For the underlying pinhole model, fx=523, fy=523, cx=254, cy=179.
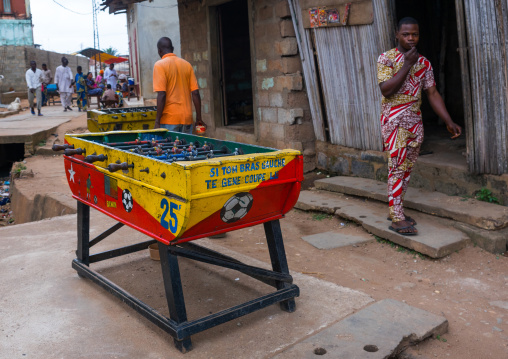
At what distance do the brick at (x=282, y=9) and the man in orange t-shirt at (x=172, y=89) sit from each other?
1.64 meters

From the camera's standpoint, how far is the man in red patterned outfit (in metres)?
4.27

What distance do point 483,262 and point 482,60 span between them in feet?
5.84

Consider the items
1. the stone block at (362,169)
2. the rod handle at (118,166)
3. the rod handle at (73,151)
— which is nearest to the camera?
the rod handle at (118,166)

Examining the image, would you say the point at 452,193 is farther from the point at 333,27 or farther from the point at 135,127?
the point at 135,127

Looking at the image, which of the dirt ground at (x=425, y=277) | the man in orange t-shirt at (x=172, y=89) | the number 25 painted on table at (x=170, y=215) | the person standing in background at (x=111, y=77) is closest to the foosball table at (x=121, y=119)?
the man in orange t-shirt at (x=172, y=89)

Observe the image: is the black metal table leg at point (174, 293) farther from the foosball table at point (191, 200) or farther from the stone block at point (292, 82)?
the stone block at point (292, 82)

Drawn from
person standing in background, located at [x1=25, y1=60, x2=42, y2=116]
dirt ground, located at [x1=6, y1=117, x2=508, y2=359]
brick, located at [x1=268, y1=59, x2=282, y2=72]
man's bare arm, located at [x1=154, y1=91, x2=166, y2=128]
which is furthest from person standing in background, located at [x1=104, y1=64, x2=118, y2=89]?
dirt ground, located at [x1=6, y1=117, x2=508, y2=359]

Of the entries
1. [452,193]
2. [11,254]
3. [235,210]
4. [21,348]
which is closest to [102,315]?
[21,348]

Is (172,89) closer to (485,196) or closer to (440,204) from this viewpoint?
(440,204)

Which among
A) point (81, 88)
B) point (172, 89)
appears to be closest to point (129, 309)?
point (172, 89)

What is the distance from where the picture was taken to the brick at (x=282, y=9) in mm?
6738

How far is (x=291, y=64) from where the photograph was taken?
6.88m

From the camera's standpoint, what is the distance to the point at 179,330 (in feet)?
9.42

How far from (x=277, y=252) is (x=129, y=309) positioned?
3.52 feet
